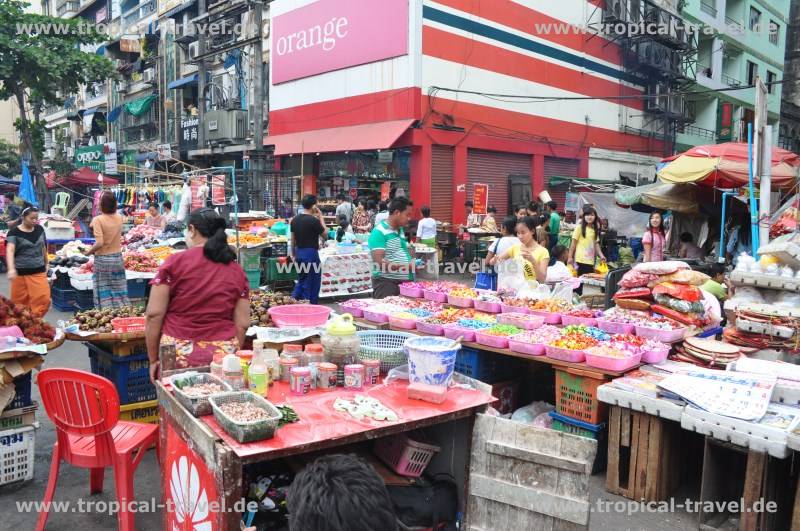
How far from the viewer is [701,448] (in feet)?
15.6

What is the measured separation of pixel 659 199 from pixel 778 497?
8.71 metres

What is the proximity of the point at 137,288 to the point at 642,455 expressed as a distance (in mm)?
8632

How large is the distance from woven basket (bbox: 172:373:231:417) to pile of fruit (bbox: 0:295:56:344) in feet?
6.60

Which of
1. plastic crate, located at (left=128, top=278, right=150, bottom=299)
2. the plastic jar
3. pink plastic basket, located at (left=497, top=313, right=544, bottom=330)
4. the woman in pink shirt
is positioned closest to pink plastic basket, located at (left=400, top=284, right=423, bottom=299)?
pink plastic basket, located at (left=497, top=313, right=544, bottom=330)

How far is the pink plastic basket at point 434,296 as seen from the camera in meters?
6.61

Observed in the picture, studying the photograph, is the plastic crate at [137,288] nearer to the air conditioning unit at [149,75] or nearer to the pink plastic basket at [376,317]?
the pink plastic basket at [376,317]

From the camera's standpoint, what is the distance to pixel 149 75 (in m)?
30.0

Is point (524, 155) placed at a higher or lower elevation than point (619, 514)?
higher

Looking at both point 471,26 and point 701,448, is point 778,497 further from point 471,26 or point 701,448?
point 471,26

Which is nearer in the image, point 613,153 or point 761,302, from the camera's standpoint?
point 761,302

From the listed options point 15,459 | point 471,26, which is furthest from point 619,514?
point 471,26

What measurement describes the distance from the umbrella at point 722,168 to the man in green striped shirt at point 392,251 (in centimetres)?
601

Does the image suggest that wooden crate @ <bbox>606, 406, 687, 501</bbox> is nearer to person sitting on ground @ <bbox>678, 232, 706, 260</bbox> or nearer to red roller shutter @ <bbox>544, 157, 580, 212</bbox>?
person sitting on ground @ <bbox>678, 232, 706, 260</bbox>

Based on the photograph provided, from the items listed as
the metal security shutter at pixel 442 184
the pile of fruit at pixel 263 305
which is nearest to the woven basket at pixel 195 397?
the pile of fruit at pixel 263 305
